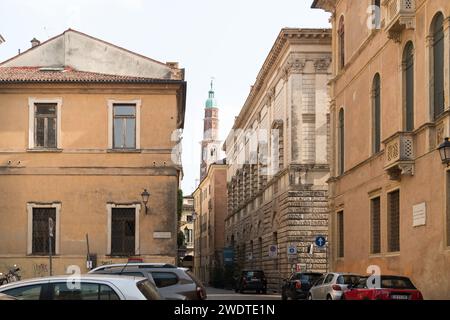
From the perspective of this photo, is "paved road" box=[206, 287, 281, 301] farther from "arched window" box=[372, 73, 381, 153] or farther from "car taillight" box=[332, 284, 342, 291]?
"arched window" box=[372, 73, 381, 153]

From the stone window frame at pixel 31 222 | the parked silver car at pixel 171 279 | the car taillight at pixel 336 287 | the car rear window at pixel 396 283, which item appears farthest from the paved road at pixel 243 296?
the parked silver car at pixel 171 279

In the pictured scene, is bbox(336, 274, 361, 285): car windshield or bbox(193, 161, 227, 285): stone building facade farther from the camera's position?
bbox(193, 161, 227, 285): stone building facade

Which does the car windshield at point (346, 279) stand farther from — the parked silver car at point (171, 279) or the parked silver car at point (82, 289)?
the parked silver car at point (82, 289)

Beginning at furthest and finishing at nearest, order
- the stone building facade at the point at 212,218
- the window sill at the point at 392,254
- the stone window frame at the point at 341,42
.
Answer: the stone building facade at the point at 212,218 → the stone window frame at the point at 341,42 → the window sill at the point at 392,254

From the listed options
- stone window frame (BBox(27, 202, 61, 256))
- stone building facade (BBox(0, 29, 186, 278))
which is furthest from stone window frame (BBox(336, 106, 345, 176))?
stone window frame (BBox(27, 202, 61, 256))

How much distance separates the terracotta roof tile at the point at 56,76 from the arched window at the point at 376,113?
36.1 ft

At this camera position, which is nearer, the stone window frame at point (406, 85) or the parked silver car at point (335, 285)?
the parked silver car at point (335, 285)

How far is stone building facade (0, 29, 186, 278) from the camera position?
37.7m

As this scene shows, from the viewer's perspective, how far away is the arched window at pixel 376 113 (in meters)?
30.7

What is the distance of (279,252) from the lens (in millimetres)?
50594

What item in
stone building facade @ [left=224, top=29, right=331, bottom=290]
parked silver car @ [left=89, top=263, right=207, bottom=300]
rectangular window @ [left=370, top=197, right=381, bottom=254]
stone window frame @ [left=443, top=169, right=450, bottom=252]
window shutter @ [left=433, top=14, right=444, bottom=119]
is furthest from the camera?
stone building facade @ [left=224, top=29, right=331, bottom=290]

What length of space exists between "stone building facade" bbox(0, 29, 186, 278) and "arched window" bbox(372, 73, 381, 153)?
413 inches

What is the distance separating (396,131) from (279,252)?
→ 24.1 meters

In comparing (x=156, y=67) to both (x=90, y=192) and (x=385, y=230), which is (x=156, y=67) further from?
(x=385, y=230)
